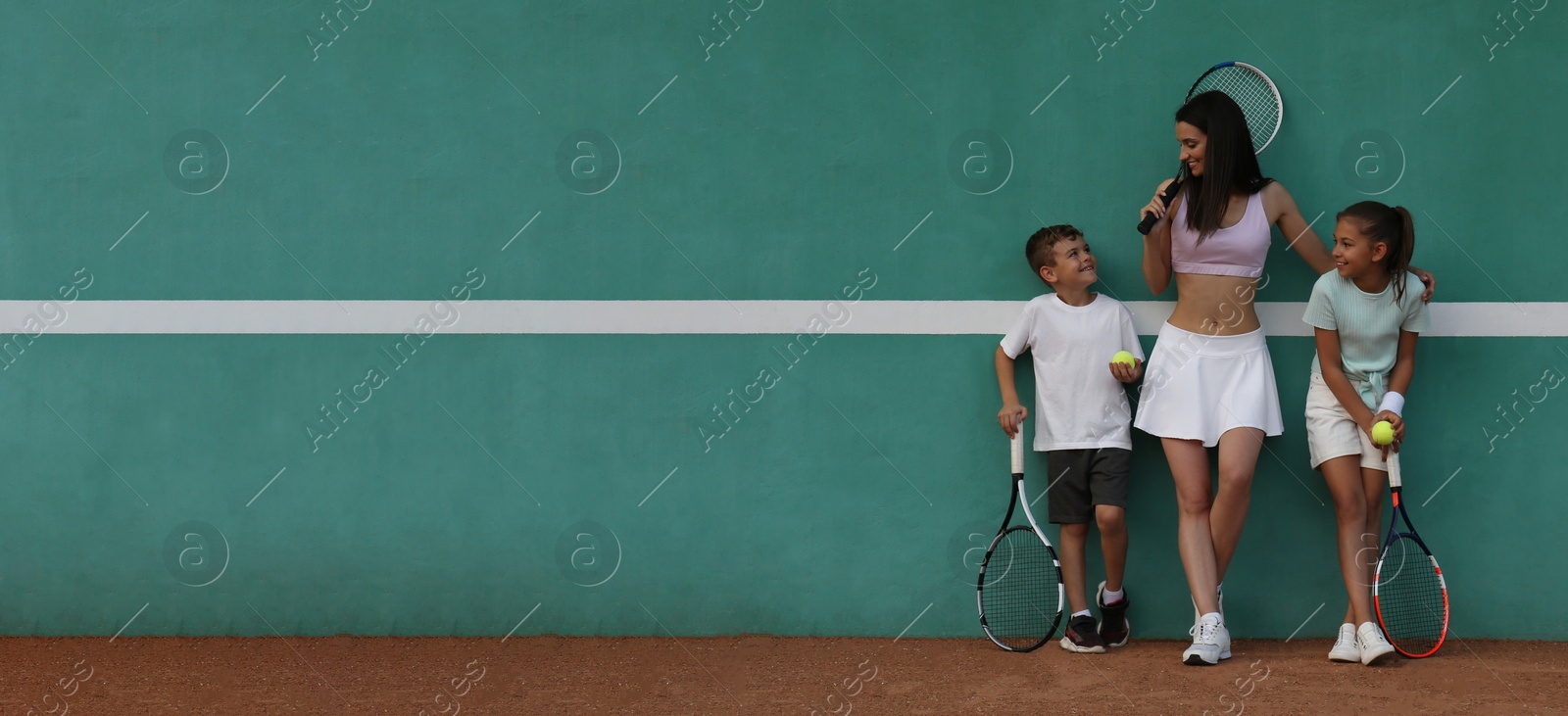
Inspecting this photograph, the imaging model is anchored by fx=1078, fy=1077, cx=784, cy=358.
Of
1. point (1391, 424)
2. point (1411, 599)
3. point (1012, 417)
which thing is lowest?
point (1411, 599)

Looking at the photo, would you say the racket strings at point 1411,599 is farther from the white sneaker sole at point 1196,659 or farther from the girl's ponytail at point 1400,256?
the girl's ponytail at point 1400,256

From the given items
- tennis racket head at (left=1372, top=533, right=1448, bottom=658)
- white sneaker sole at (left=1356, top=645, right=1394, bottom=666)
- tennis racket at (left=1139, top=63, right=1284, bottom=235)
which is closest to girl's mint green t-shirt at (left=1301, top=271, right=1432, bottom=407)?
tennis racket at (left=1139, top=63, right=1284, bottom=235)

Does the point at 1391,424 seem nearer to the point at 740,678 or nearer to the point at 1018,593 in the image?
the point at 1018,593

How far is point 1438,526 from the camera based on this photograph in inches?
163

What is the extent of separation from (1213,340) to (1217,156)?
2.15 feet

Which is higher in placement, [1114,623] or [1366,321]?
[1366,321]

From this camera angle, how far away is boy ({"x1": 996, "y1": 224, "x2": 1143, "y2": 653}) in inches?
157

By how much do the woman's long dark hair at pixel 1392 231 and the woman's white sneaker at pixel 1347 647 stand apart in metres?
1.19

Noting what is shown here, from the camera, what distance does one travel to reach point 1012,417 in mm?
4020

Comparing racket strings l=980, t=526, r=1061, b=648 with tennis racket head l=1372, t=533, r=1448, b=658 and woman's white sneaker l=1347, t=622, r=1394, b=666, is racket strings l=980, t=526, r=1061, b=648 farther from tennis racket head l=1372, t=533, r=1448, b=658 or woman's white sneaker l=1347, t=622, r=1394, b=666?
tennis racket head l=1372, t=533, r=1448, b=658

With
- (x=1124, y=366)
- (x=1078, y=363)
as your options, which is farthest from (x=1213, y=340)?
(x=1078, y=363)

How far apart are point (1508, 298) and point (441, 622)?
430 cm

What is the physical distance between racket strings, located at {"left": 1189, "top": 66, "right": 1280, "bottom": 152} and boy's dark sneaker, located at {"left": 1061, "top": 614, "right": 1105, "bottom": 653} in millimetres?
1872

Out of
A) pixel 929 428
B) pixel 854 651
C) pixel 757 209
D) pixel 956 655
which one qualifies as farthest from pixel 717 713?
pixel 757 209
